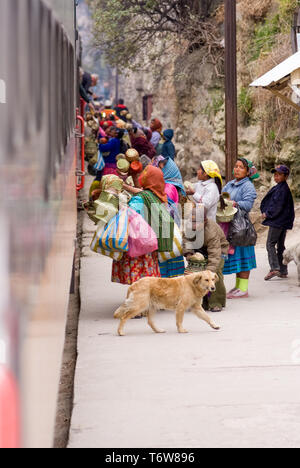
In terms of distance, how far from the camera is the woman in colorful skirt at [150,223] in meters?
7.04

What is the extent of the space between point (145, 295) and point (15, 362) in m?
4.58

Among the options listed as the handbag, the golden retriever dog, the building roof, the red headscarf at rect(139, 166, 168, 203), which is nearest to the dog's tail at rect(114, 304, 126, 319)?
the golden retriever dog

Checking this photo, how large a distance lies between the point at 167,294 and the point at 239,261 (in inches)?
68.3

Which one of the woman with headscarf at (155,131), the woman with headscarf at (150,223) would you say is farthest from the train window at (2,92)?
the woman with headscarf at (155,131)

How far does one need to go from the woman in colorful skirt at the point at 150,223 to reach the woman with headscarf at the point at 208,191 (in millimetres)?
555

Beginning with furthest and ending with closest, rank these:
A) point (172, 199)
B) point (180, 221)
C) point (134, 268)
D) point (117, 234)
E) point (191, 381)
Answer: point (172, 199) < point (180, 221) < point (134, 268) < point (117, 234) < point (191, 381)

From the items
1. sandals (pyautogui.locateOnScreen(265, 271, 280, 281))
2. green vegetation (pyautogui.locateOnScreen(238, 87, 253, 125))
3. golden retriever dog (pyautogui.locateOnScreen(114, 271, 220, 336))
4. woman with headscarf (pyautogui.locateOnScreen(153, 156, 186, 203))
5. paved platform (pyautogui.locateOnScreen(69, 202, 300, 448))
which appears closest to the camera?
paved platform (pyautogui.locateOnScreen(69, 202, 300, 448))

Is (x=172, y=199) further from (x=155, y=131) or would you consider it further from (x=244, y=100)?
(x=244, y=100)

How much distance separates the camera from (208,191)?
764 cm

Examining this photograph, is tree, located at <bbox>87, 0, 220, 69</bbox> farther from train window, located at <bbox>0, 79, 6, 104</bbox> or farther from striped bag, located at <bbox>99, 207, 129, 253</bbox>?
train window, located at <bbox>0, 79, 6, 104</bbox>

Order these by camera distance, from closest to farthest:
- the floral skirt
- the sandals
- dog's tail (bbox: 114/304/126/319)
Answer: dog's tail (bbox: 114/304/126/319), the floral skirt, the sandals

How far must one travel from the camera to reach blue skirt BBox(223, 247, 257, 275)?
7859mm

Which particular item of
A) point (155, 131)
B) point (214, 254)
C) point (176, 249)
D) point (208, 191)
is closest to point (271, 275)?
point (208, 191)

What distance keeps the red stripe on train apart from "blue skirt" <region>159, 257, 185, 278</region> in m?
5.92
